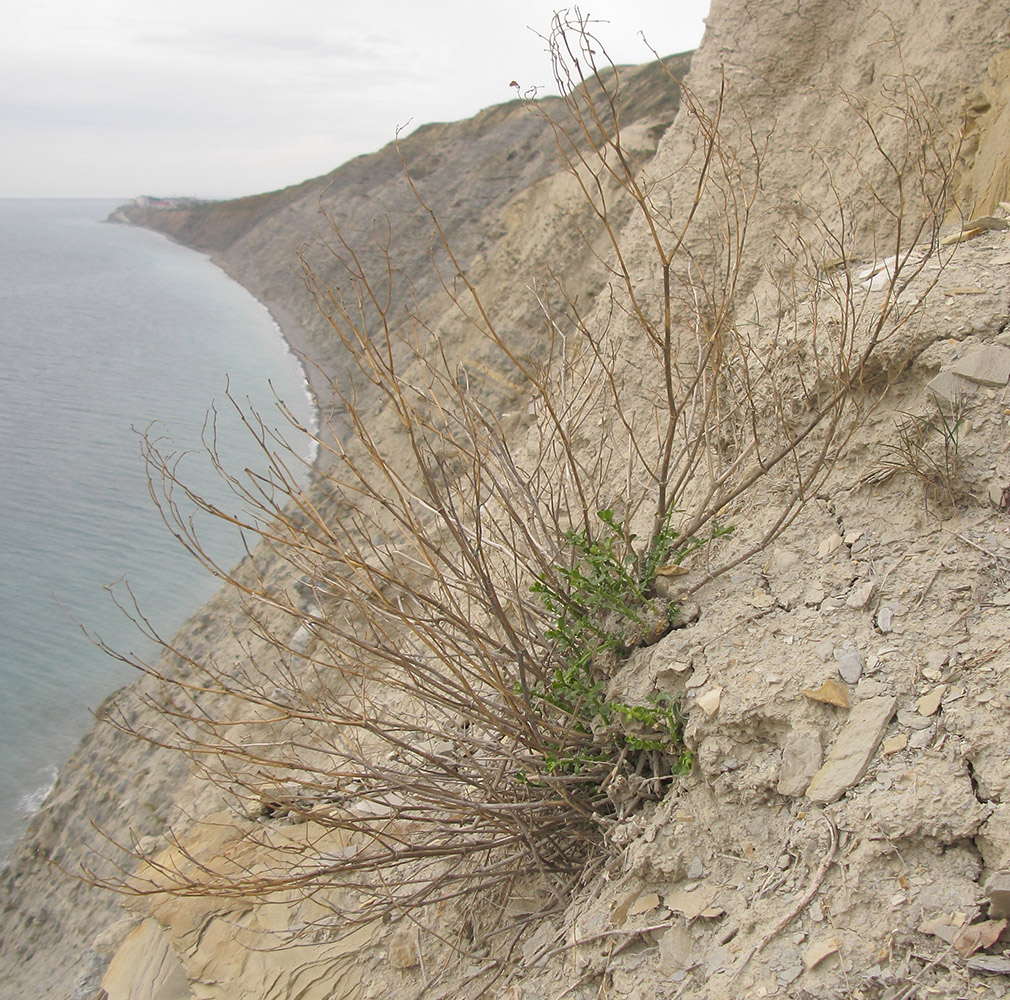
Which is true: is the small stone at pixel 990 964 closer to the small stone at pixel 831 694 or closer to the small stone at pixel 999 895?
the small stone at pixel 999 895

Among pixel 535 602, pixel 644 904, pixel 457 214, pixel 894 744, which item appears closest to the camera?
pixel 894 744

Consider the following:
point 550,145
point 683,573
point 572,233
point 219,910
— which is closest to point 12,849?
point 219,910

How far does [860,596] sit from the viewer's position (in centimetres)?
238

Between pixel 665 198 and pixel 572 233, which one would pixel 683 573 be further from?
pixel 572 233

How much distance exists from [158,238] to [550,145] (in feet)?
148


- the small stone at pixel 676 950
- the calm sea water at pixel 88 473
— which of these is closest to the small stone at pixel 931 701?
the small stone at pixel 676 950

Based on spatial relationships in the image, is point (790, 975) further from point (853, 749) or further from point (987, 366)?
point (987, 366)

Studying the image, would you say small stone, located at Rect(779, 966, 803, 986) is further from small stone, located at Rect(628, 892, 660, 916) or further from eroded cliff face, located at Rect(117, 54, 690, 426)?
eroded cliff face, located at Rect(117, 54, 690, 426)

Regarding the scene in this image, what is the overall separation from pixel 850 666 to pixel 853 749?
0.83 feet

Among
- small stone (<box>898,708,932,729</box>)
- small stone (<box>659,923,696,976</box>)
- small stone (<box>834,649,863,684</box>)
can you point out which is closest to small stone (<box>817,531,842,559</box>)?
small stone (<box>834,649,863,684</box>)

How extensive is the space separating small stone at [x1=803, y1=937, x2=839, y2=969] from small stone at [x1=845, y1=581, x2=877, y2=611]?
95 centimetres

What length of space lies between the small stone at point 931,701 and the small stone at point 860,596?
1.20 feet

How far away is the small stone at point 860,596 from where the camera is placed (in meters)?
2.36

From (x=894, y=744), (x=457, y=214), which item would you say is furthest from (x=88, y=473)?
(x=894, y=744)
